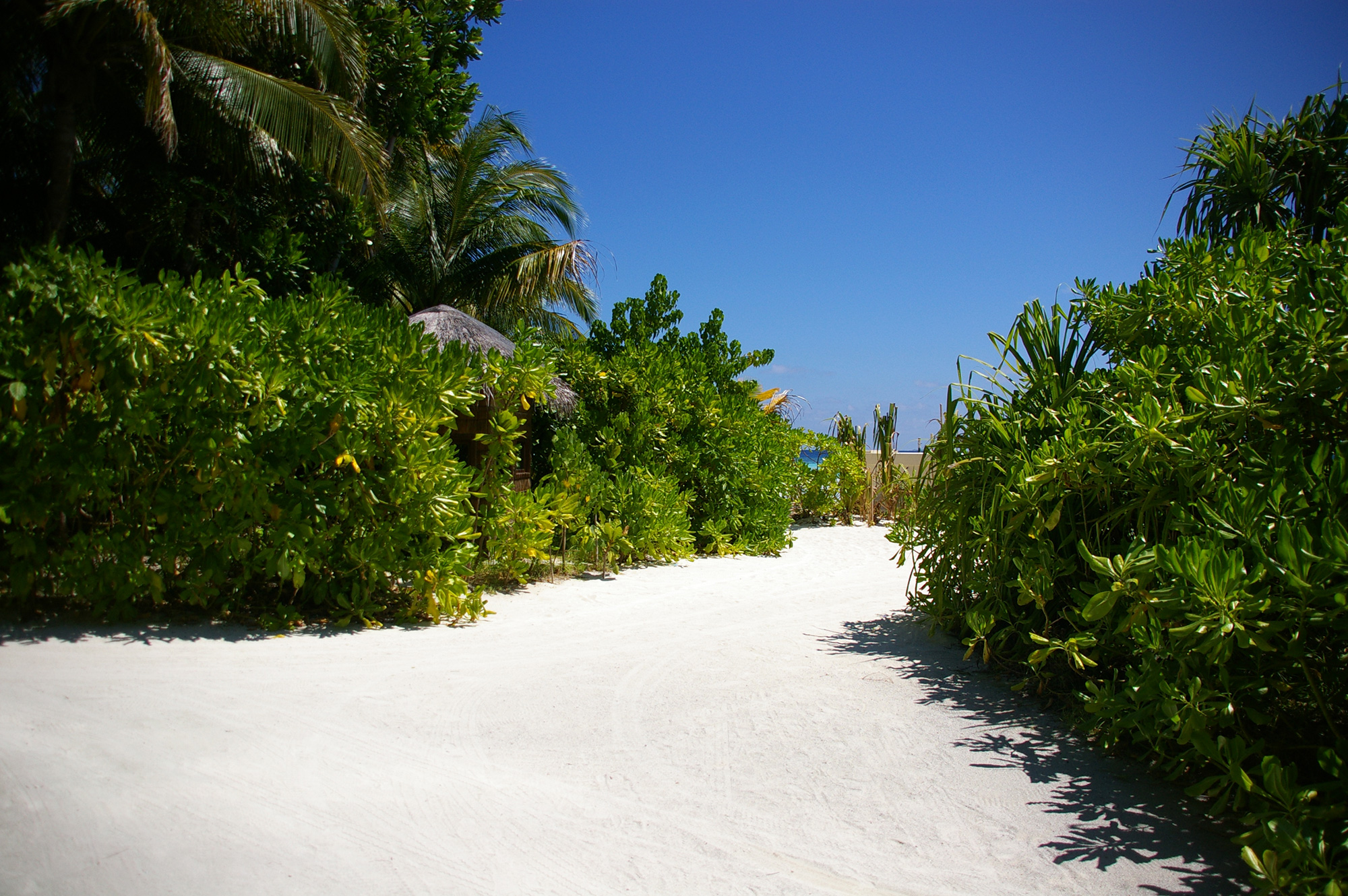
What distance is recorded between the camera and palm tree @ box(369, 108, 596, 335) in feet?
50.9

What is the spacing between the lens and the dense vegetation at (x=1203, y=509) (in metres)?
2.57

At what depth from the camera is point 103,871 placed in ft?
8.48

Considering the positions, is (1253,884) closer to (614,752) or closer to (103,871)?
(614,752)

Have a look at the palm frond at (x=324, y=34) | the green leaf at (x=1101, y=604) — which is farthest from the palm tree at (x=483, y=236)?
the green leaf at (x=1101, y=604)

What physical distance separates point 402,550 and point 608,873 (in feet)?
12.0

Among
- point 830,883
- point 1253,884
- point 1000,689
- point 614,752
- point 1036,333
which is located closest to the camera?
point 1253,884

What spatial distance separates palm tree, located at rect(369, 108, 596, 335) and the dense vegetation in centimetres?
1212

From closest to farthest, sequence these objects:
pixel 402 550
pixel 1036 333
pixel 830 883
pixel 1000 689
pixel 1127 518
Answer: pixel 830 883 → pixel 1127 518 → pixel 1000 689 → pixel 1036 333 → pixel 402 550

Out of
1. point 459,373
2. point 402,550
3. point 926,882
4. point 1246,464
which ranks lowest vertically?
point 926,882

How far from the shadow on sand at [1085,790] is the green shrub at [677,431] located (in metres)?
4.67

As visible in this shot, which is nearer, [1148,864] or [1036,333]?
[1148,864]

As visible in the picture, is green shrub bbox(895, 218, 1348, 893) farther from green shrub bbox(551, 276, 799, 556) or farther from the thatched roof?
the thatched roof

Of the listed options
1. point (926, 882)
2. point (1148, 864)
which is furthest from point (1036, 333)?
point (926, 882)

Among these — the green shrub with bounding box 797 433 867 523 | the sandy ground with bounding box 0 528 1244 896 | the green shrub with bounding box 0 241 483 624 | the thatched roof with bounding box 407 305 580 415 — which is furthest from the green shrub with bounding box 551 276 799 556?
the sandy ground with bounding box 0 528 1244 896
